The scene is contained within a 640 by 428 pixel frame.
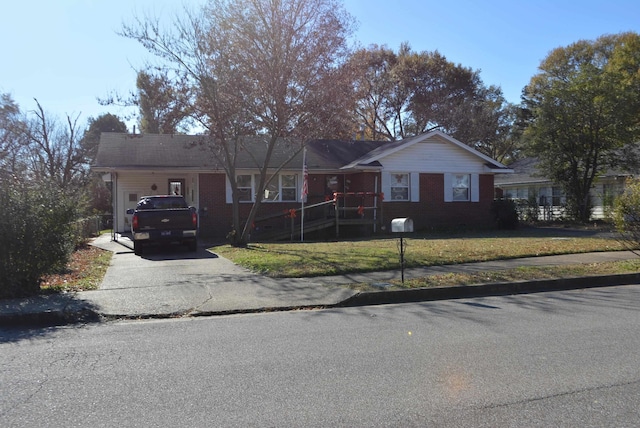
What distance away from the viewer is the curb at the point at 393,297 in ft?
24.6

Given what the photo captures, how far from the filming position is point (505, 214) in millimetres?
23172

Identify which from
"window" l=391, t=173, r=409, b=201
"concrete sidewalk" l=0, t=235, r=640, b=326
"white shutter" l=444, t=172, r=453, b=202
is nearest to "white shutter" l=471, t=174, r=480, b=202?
"white shutter" l=444, t=172, r=453, b=202

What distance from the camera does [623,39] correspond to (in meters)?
39.4

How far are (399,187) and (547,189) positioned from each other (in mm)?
13680

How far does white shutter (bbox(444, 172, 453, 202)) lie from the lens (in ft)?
78.0

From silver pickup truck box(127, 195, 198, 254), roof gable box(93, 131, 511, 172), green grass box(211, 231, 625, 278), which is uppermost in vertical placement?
roof gable box(93, 131, 511, 172)

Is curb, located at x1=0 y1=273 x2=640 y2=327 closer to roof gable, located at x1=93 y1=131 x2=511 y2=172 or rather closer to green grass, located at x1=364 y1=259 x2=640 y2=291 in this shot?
green grass, located at x1=364 y1=259 x2=640 y2=291

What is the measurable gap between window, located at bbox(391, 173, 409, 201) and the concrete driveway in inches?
478

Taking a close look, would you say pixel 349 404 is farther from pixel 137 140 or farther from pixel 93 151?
pixel 93 151

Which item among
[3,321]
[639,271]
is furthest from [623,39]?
[3,321]

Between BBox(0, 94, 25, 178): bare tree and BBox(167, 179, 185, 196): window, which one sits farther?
BBox(0, 94, 25, 178): bare tree

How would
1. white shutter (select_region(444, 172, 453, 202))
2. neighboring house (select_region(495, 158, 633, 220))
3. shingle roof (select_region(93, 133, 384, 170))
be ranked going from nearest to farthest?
shingle roof (select_region(93, 133, 384, 170)) < white shutter (select_region(444, 172, 453, 202)) < neighboring house (select_region(495, 158, 633, 220))

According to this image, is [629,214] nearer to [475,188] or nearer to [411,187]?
[411,187]

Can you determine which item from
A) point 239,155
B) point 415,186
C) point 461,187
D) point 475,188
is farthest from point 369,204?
point 239,155
